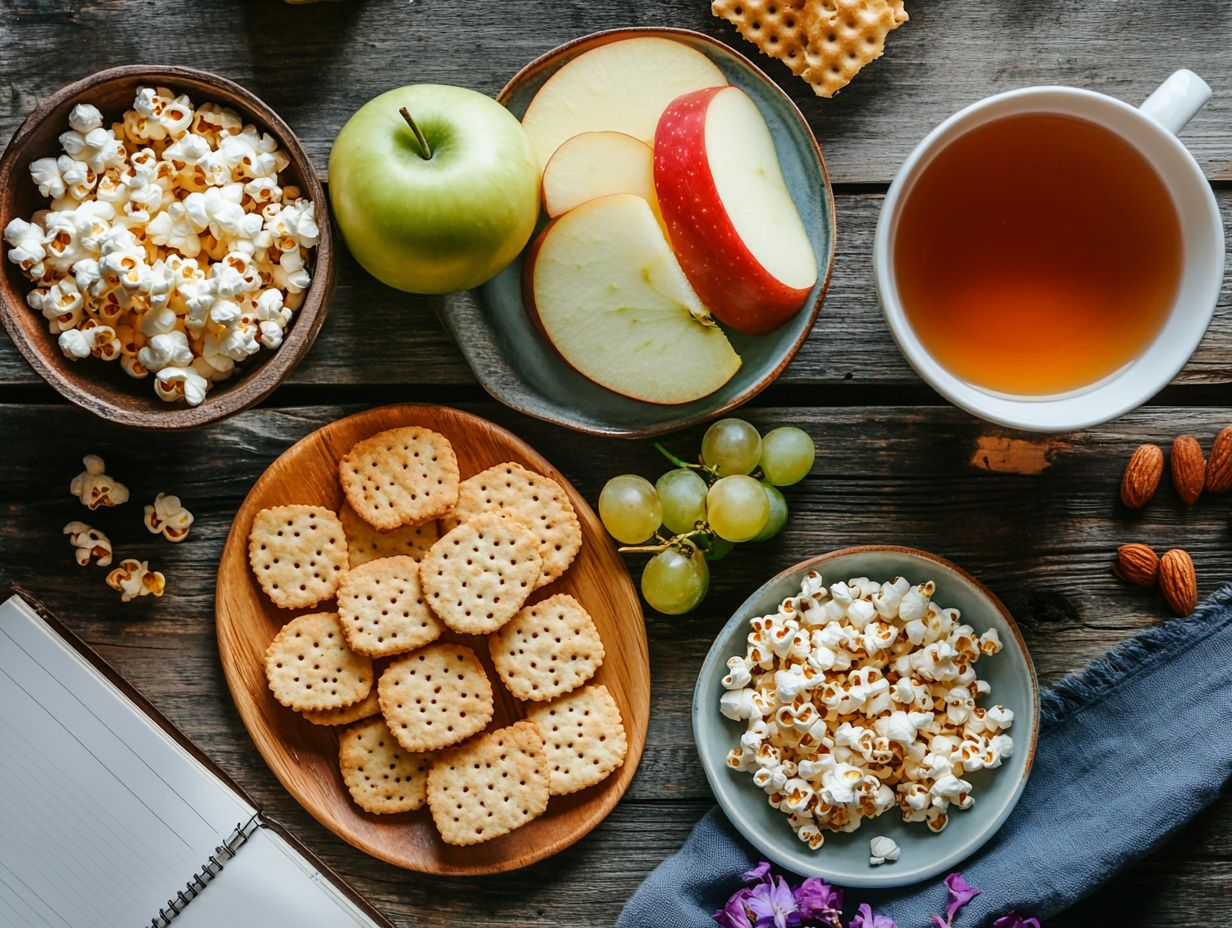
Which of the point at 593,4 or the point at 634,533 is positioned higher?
the point at 593,4

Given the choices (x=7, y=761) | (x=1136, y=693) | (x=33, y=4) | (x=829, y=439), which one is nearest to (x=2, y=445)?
(x=7, y=761)

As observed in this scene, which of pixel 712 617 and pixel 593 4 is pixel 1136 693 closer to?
pixel 712 617

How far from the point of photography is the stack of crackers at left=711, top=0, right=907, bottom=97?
1.07 meters

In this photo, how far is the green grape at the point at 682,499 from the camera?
1086 mm

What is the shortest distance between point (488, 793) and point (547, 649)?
0.16 m

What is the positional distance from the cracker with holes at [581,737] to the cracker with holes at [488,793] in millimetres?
15

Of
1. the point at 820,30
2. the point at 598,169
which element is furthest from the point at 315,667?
the point at 820,30

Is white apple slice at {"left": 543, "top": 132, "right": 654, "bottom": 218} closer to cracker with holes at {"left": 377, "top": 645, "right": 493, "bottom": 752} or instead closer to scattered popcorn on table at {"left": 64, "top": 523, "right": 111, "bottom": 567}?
cracker with holes at {"left": 377, "top": 645, "right": 493, "bottom": 752}

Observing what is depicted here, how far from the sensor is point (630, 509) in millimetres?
1073

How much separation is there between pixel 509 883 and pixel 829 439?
600 mm

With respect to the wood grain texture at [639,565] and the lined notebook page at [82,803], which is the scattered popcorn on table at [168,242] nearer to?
the wood grain texture at [639,565]

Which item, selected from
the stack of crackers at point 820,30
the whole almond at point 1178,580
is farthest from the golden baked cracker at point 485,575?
the whole almond at point 1178,580

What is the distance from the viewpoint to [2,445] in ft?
3.75

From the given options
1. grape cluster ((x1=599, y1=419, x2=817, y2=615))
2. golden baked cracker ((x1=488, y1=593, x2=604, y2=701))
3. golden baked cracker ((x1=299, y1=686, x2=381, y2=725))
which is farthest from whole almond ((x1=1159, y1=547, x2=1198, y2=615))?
golden baked cracker ((x1=299, y1=686, x2=381, y2=725))
